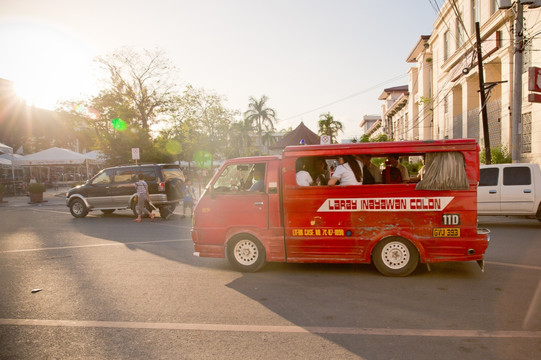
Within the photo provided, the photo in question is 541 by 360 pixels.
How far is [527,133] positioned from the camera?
17.6 m

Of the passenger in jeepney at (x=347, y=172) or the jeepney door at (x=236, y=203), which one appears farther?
the jeepney door at (x=236, y=203)

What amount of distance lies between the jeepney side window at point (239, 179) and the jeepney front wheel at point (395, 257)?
233 cm

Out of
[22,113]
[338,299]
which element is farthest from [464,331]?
[22,113]

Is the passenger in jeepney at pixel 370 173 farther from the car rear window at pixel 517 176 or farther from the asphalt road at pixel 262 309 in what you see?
the car rear window at pixel 517 176

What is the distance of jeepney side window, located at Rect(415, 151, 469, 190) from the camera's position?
244 inches

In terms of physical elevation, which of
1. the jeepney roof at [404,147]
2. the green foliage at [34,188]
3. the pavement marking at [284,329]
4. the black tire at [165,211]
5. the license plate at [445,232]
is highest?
the jeepney roof at [404,147]

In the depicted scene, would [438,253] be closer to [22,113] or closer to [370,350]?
[370,350]

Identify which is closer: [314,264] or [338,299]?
[338,299]

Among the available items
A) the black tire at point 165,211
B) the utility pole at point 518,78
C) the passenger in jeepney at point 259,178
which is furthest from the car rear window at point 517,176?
the black tire at point 165,211

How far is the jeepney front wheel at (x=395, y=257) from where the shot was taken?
6.45 m

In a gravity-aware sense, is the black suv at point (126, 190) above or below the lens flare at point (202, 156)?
below

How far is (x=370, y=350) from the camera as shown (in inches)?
152

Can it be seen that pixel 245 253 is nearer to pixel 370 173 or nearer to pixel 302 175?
pixel 302 175

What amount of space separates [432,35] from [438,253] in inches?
1212
